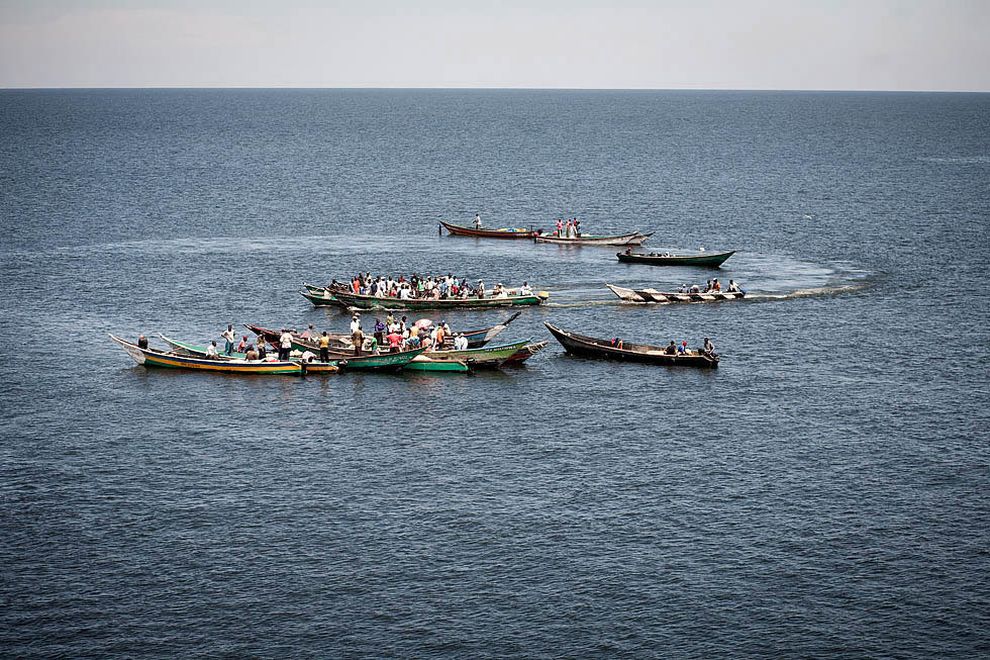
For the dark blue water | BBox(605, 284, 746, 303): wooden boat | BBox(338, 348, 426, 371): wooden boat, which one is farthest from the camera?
BBox(605, 284, 746, 303): wooden boat

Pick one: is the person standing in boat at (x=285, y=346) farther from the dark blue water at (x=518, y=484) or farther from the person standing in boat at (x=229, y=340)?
the person standing in boat at (x=229, y=340)

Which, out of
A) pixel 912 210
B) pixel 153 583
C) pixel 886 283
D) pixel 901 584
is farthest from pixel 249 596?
pixel 912 210

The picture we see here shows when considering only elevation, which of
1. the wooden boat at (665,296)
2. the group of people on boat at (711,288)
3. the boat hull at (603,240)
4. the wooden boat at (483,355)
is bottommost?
the wooden boat at (483,355)

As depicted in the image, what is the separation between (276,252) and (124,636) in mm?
84699

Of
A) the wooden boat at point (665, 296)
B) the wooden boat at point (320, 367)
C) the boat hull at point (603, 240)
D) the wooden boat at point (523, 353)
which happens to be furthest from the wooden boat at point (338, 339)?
the boat hull at point (603, 240)

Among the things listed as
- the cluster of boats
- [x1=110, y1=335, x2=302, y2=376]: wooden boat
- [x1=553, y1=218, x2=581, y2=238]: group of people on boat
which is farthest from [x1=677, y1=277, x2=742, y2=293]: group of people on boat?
[x1=110, y1=335, x2=302, y2=376]: wooden boat

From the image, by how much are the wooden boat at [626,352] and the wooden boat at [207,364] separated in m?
20.3

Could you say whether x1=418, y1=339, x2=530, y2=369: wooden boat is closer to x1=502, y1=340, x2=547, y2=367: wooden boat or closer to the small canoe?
x1=502, y1=340, x2=547, y2=367: wooden boat

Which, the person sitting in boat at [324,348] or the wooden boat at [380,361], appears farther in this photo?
the person sitting in boat at [324,348]

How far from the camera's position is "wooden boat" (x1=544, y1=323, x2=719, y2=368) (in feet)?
277

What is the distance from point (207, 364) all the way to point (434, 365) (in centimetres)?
1632

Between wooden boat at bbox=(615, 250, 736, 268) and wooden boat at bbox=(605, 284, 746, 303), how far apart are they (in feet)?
43.4

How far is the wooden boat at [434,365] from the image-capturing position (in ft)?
276

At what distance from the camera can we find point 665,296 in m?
105
